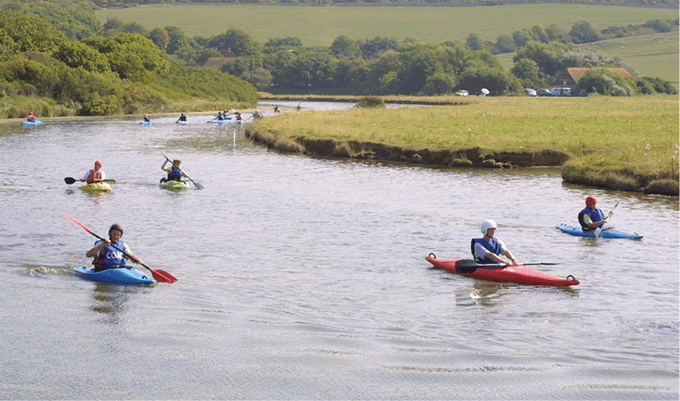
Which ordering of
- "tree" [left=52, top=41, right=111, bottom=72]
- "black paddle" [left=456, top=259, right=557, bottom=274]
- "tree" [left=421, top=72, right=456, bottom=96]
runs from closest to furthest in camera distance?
"black paddle" [left=456, top=259, right=557, bottom=274] < "tree" [left=52, top=41, right=111, bottom=72] < "tree" [left=421, top=72, right=456, bottom=96]

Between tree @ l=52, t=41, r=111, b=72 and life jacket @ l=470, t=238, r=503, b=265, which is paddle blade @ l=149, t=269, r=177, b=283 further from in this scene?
tree @ l=52, t=41, r=111, b=72

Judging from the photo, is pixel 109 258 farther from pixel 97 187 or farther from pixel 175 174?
pixel 175 174

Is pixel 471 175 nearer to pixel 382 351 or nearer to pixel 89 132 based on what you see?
pixel 382 351

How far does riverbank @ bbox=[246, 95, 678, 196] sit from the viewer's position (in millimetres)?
30906

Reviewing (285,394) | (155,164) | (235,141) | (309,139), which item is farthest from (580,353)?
(235,141)

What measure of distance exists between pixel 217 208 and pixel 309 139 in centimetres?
1818

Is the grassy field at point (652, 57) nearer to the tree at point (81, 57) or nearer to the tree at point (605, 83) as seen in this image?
the tree at point (605, 83)

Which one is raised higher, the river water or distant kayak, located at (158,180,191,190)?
distant kayak, located at (158,180,191,190)

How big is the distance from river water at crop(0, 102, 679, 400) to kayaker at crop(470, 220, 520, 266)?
629mm

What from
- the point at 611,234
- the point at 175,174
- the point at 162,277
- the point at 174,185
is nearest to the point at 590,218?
the point at 611,234

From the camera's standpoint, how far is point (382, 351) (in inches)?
492

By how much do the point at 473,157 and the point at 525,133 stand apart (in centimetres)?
660

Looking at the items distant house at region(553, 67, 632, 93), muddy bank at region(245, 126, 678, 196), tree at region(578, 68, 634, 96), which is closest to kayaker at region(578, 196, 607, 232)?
muddy bank at region(245, 126, 678, 196)

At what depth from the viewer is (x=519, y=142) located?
39.2 meters
